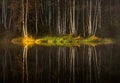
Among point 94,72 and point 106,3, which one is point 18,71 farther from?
point 106,3

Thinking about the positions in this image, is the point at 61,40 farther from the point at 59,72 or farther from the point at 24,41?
the point at 59,72

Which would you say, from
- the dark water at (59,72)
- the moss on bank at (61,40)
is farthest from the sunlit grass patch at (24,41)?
the dark water at (59,72)

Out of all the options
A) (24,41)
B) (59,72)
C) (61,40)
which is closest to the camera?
(59,72)

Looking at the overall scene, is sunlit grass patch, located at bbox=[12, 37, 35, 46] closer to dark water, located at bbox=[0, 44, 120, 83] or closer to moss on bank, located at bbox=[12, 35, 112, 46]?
moss on bank, located at bbox=[12, 35, 112, 46]

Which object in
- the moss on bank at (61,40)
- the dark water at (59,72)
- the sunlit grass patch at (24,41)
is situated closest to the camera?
the dark water at (59,72)

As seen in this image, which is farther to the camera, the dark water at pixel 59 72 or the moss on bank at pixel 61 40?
the moss on bank at pixel 61 40

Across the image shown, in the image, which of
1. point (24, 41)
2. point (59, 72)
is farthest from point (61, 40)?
point (59, 72)

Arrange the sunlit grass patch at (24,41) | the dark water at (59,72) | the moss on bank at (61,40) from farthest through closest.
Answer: the sunlit grass patch at (24,41) < the moss on bank at (61,40) < the dark water at (59,72)

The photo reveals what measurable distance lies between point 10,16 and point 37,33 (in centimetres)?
489

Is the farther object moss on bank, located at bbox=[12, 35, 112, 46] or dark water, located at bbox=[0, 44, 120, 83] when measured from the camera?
moss on bank, located at bbox=[12, 35, 112, 46]

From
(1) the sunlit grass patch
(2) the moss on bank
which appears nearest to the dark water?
(2) the moss on bank

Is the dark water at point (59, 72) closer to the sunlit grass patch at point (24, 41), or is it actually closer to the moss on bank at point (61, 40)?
Result: the moss on bank at point (61, 40)

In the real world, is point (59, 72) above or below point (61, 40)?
A: below

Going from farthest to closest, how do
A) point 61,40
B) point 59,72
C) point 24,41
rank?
point 24,41 < point 61,40 < point 59,72
